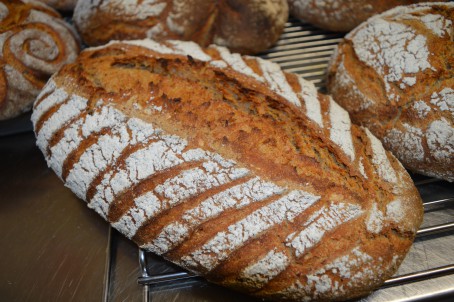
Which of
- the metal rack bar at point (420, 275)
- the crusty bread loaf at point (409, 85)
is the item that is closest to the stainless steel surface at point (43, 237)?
A: the metal rack bar at point (420, 275)

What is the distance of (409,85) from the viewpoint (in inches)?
53.6

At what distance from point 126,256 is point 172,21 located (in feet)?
3.35

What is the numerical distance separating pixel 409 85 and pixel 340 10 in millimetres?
660

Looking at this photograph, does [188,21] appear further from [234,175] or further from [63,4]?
[234,175]

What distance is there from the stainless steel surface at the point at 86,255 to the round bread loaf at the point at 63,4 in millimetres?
785

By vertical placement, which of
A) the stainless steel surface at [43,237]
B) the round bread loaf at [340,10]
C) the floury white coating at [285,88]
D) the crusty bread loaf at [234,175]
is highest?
the round bread loaf at [340,10]

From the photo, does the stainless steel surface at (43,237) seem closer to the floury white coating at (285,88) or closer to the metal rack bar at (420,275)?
the floury white coating at (285,88)

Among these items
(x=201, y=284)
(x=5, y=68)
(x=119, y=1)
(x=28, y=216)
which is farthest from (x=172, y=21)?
(x=201, y=284)

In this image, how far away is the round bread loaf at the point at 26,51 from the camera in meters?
1.56

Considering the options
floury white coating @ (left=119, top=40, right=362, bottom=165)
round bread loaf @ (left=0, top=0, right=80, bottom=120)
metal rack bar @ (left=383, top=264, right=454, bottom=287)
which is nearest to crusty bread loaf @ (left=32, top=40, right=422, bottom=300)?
floury white coating @ (left=119, top=40, right=362, bottom=165)

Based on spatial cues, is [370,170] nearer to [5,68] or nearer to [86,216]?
[86,216]

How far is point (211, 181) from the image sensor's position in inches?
43.7

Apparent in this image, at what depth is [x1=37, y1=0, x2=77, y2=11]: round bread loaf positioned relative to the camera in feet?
6.28

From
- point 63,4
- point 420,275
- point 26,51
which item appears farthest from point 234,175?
point 63,4
